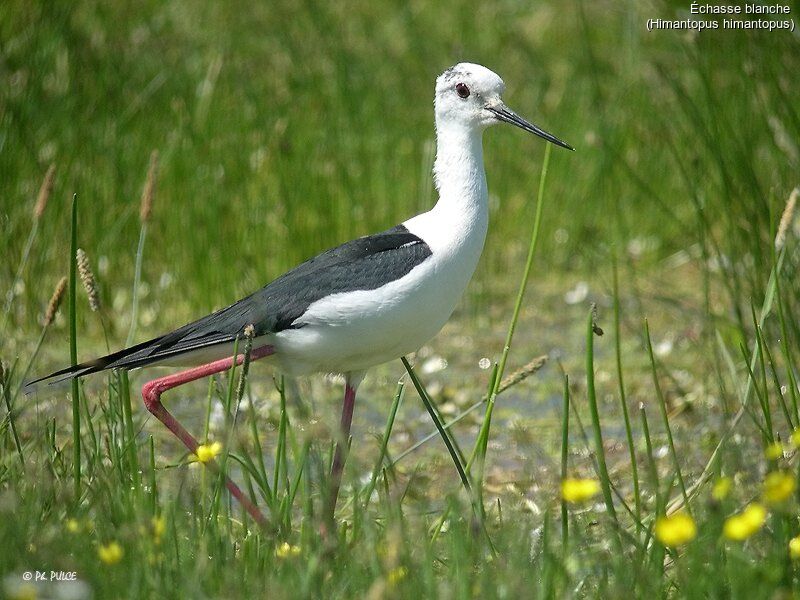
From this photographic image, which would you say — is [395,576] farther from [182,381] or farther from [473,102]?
[473,102]

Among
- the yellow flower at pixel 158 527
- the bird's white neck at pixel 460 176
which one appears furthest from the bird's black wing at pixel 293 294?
the yellow flower at pixel 158 527

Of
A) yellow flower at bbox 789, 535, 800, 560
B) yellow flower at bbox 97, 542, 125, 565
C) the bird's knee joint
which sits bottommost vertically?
yellow flower at bbox 789, 535, 800, 560

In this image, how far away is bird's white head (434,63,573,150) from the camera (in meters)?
3.52

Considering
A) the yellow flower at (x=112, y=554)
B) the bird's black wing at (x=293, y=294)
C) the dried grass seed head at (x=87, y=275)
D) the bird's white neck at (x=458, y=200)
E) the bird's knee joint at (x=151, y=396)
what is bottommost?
the yellow flower at (x=112, y=554)

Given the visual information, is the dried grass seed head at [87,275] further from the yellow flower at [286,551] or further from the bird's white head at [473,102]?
the bird's white head at [473,102]

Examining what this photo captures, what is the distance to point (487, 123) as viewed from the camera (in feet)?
11.6

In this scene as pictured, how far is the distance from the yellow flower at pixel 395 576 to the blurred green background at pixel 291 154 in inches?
78.2

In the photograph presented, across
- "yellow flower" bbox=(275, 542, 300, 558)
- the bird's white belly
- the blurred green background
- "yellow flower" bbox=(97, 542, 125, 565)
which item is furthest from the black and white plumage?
the blurred green background

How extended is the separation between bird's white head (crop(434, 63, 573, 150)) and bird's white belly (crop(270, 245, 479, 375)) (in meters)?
0.47

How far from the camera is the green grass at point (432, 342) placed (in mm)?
2438

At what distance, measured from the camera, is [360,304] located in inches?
125

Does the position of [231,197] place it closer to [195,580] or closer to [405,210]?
[405,210]

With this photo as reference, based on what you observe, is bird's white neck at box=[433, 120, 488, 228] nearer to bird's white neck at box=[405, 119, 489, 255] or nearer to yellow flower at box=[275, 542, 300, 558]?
bird's white neck at box=[405, 119, 489, 255]

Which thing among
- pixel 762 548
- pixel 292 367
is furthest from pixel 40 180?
pixel 762 548
